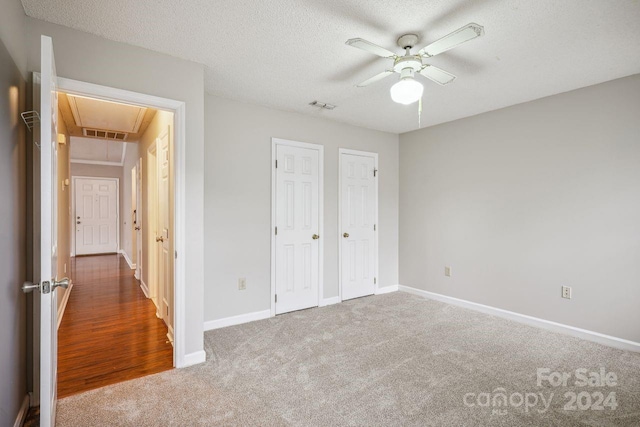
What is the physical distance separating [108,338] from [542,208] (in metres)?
4.56

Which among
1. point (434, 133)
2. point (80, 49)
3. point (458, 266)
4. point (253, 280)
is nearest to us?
point (80, 49)

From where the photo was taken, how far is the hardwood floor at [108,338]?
241 centimetres

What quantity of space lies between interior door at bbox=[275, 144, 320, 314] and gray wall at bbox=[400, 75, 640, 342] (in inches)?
65.1

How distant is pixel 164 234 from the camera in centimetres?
340

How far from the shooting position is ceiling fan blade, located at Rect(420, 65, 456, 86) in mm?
2298

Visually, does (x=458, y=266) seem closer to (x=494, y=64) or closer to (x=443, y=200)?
(x=443, y=200)

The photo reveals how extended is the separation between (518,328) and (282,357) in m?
2.49

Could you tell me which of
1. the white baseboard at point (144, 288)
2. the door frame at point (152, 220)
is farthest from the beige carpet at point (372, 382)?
the white baseboard at point (144, 288)

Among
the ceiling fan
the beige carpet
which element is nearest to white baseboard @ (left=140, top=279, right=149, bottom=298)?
the beige carpet

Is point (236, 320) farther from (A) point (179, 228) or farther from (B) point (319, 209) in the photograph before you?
(B) point (319, 209)

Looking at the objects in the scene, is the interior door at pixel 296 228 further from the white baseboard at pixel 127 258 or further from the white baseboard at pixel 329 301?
the white baseboard at pixel 127 258

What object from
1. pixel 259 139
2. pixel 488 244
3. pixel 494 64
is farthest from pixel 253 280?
pixel 494 64

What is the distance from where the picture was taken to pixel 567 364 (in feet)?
8.50

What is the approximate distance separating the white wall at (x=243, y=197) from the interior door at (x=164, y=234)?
359 mm
